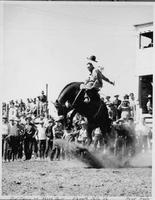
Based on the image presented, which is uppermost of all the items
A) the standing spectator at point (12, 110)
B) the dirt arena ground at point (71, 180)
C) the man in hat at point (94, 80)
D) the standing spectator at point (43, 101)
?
the man in hat at point (94, 80)

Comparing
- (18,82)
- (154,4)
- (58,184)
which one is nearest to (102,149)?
(58,184)

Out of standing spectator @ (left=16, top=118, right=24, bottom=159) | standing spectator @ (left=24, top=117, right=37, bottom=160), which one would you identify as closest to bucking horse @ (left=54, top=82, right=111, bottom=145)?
standing spectator @ (left=24, top=117, right=37, bottom=160)

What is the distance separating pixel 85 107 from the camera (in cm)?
634

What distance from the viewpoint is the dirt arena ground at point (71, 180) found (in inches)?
247

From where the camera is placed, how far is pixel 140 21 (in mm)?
6262

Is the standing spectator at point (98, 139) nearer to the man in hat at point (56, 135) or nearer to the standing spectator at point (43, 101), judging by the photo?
the man in hat at point (56, 135)

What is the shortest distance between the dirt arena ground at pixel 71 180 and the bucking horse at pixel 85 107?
0.36m

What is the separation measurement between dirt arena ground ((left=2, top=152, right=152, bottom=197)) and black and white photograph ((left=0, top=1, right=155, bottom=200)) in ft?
0.04

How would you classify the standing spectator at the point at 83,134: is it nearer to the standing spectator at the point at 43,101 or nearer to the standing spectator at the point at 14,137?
the standing spectator at the point at 43,101

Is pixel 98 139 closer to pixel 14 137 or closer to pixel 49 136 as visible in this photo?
pixel 49 136

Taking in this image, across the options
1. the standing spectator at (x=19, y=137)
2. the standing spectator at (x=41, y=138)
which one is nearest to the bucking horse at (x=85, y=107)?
the standing spectator at (x=41, y=138)

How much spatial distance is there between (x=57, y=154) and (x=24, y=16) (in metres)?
1.58

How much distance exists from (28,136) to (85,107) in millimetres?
721

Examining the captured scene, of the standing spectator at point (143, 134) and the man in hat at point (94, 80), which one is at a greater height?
the man in hat at point (94, 80)
